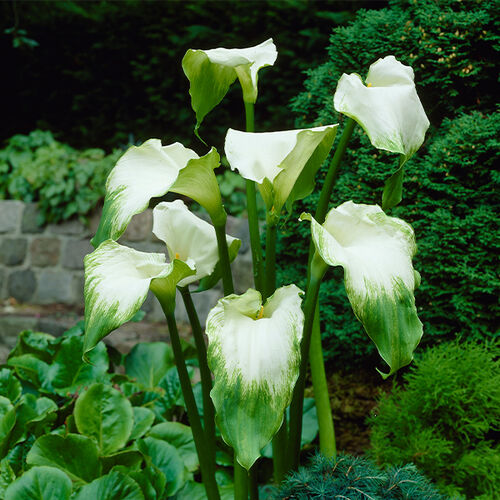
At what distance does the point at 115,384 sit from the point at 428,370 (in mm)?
1173

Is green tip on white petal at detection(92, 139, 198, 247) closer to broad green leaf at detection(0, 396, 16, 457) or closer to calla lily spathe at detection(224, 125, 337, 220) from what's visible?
calla lily spathe at detection(224, 125, 337, 220)

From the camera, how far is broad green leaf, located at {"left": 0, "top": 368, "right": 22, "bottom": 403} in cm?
196

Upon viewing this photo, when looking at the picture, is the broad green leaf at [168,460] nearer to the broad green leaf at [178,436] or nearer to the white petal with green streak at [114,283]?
the broad green leaf at [178,436]

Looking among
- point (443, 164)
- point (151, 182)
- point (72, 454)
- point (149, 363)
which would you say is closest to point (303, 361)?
point (151, 182)

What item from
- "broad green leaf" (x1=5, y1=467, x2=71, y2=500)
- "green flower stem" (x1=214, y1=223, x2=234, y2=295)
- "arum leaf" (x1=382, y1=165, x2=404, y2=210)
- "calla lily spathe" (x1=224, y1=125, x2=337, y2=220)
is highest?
"calla lily spathe" (x1=224, y1=125, x2=337, y2=220)

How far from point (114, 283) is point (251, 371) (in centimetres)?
35

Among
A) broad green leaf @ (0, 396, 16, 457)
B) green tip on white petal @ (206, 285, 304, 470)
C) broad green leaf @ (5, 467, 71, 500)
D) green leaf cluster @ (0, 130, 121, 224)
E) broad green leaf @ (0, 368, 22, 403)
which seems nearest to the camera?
green tip on white petal @ (206, 285, 304, 470)

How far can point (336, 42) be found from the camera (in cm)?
210

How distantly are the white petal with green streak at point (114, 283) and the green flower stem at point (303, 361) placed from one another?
0.89 ft

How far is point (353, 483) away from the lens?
112 centimetres

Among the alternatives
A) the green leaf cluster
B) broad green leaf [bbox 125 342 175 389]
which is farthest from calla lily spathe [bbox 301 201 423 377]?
the green leaf cluster

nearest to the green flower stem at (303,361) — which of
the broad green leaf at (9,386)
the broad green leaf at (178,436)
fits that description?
the broad green leaf at (178,436)

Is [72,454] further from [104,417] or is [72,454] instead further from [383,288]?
[383,288]

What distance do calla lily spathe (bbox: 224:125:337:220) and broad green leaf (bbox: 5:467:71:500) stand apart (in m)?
0.90
